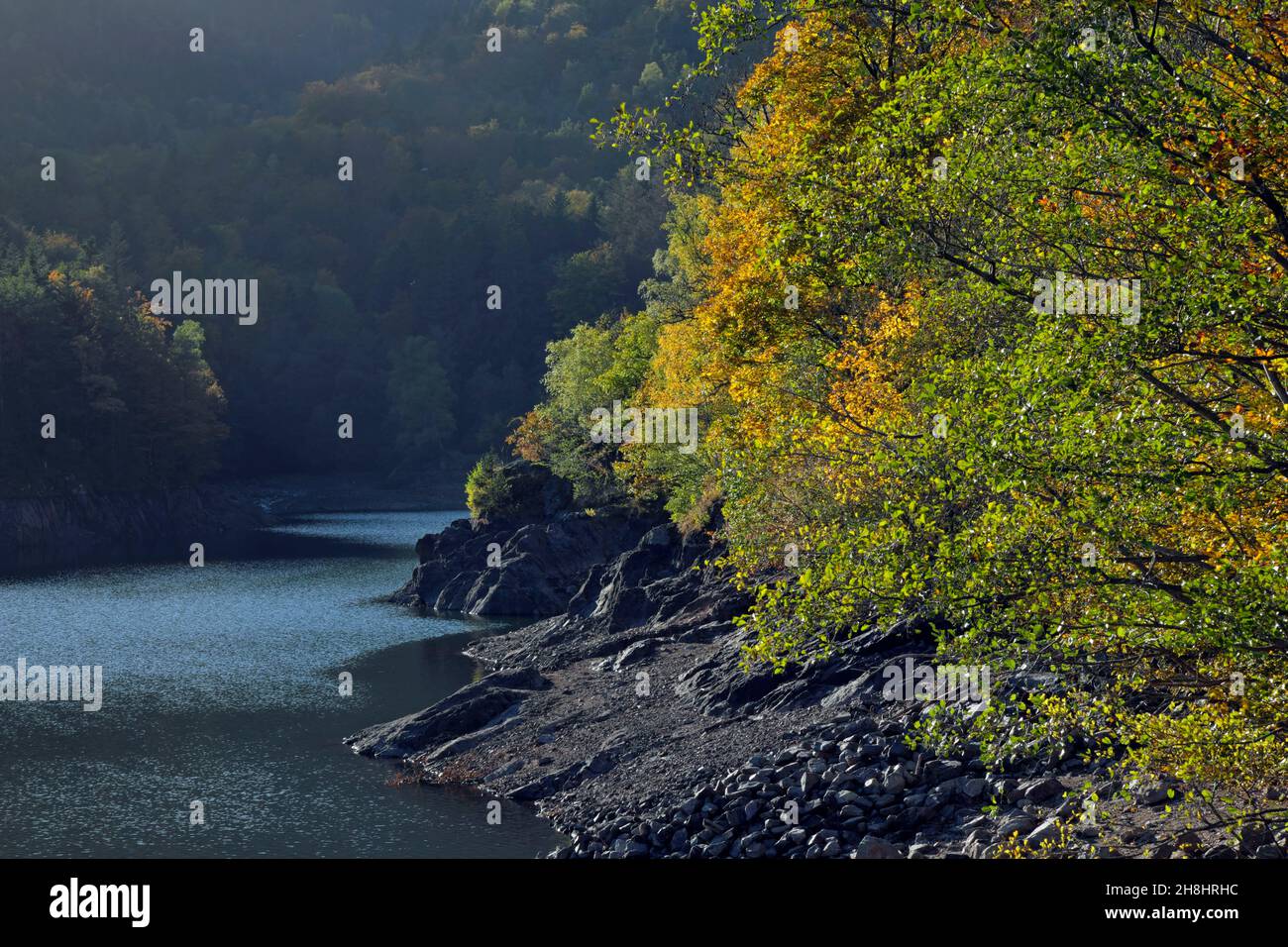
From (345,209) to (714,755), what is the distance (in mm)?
149628

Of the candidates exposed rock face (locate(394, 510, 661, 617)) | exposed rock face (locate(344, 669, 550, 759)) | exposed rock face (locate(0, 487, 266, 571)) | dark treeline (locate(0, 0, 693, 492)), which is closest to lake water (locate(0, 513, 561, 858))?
exposed rock face (locate(344, 669, 550, 759))

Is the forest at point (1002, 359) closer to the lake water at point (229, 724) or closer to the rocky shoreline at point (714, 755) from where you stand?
the rocky shoreline at point (714, 755)

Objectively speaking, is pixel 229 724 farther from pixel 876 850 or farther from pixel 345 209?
pixel 345 209

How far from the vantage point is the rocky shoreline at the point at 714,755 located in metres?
18.3

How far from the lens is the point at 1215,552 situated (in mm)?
14148

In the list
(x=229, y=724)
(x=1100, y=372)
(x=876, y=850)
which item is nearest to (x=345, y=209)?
(x=229, y=724)

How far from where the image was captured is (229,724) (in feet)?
121

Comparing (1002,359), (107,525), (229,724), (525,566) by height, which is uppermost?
(1002,359)

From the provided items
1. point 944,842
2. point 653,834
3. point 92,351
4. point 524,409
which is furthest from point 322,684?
point 524,409

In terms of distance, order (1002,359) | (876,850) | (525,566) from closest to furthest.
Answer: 1. (1002,359)
2. (876,850)
3. (525,566)

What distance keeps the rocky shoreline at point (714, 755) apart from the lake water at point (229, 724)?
1827mm

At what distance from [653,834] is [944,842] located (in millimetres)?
6054

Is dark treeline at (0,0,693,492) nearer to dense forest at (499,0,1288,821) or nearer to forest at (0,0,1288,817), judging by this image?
forest at (0,0,1288,817)

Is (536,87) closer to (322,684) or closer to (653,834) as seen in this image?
(322,684)
